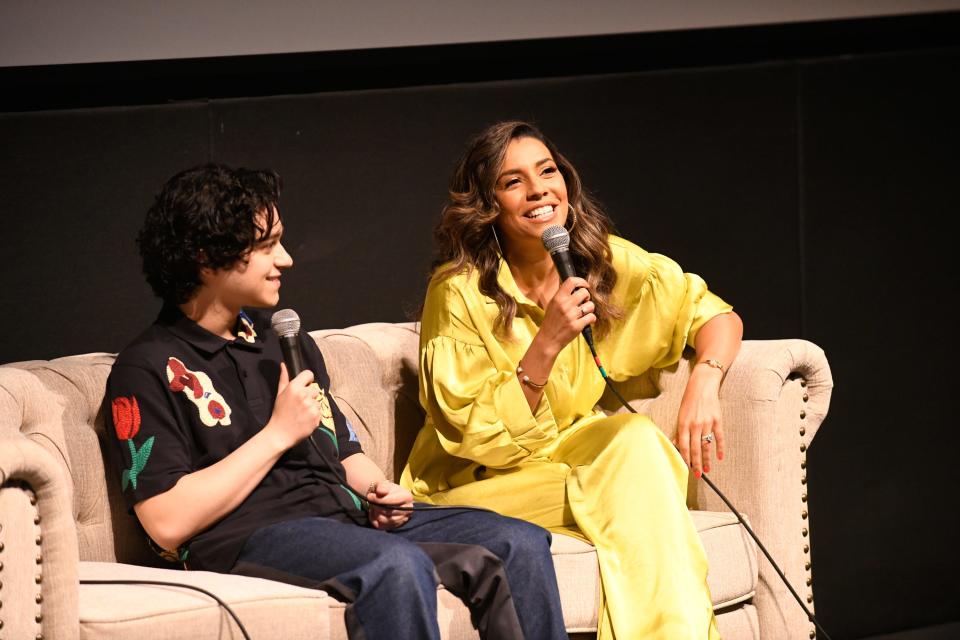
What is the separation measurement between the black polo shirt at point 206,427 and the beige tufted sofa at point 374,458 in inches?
5.1

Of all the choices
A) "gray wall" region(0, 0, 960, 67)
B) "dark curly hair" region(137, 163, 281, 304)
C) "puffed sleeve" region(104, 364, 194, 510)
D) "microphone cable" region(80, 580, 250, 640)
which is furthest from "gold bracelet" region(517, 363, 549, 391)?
"gray wall" region(0, 0, 960, 67)

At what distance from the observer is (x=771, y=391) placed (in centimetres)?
294

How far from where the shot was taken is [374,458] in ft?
10.1

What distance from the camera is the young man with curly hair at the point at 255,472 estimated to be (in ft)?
7.54

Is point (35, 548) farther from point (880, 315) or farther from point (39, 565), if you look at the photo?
point (880, 315)

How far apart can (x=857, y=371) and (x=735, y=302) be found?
1.58ft

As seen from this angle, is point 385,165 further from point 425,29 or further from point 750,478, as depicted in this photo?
point 750,478

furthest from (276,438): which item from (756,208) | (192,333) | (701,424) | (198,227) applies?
(756,208)

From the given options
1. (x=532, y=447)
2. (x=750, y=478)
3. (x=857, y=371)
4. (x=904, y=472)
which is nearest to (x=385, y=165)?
(x=532, y=447)

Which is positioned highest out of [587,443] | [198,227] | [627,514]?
[198,227]

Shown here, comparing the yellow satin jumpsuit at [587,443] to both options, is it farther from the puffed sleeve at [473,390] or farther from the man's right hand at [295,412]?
the man's right hand at [295,412]

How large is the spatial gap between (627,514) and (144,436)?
0.96m

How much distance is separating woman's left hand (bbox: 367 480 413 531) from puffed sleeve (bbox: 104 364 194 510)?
351mm

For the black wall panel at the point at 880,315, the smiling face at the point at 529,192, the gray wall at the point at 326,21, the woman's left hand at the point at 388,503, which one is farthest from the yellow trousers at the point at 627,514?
the black wall panel at the point at 880,315
